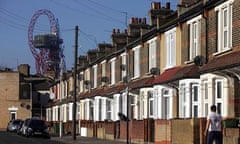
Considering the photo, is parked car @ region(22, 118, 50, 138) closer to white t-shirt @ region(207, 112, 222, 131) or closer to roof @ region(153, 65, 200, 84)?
roof @ region(153, 65, 200, 84)

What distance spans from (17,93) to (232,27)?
7440 centimetres

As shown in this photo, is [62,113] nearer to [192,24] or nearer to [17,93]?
[17,93]

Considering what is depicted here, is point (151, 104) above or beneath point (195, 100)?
beneath

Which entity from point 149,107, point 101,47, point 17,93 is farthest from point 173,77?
point 17,93

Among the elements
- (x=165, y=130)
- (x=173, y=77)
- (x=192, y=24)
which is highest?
(x=192, y=24)

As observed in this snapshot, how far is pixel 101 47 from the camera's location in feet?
210

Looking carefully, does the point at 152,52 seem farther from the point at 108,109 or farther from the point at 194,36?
the point at 108,109

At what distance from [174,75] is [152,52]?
8379 mm

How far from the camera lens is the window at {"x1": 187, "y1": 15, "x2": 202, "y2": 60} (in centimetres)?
3218

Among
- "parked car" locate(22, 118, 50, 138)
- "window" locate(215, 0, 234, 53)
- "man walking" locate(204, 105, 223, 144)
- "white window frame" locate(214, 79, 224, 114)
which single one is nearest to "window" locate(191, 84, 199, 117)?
"white window frame" locate(214, 79, 224, 114)

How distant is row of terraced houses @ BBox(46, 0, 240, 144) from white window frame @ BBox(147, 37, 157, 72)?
44 mm

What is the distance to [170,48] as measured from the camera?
37312 mm

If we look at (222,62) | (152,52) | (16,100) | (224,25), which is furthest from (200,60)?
(16,100)

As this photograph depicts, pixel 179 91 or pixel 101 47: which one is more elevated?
pixel 101 47
